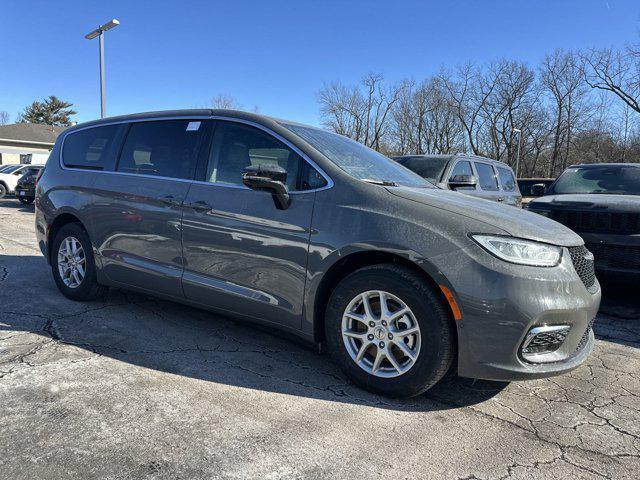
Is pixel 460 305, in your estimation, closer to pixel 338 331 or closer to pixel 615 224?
pixel 338 331

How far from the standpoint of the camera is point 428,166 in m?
7.68

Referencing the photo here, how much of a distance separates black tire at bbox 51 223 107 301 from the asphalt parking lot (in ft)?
1.87

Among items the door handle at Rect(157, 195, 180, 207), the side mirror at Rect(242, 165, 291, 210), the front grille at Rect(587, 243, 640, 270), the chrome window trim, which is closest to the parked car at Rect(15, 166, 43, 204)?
the chrome window trim

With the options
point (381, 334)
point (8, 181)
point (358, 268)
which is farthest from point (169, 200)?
point (8, 181)

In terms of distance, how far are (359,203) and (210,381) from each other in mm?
1515

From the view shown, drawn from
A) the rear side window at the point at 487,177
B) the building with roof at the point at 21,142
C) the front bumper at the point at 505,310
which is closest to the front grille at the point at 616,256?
the front bumper at the point at 505,310

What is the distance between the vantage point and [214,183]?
11.9 feet

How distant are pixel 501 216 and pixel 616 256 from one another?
2851 mm

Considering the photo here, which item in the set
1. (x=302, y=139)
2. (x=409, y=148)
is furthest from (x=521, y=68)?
(x=302, y=139)

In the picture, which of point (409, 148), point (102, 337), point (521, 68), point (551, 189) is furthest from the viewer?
point (409, 148)

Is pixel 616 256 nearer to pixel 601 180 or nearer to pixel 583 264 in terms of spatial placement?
pixel 601 180

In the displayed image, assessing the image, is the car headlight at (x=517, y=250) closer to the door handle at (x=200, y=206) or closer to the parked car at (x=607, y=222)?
the door handle at (x=200, y=206)

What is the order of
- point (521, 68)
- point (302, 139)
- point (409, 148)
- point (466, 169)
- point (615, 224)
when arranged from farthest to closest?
point (409, 148) < point (521, 68) < point (466, 169) < point (615, 224) < point (302, 139)

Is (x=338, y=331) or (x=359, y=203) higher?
(x=359, y=203)
